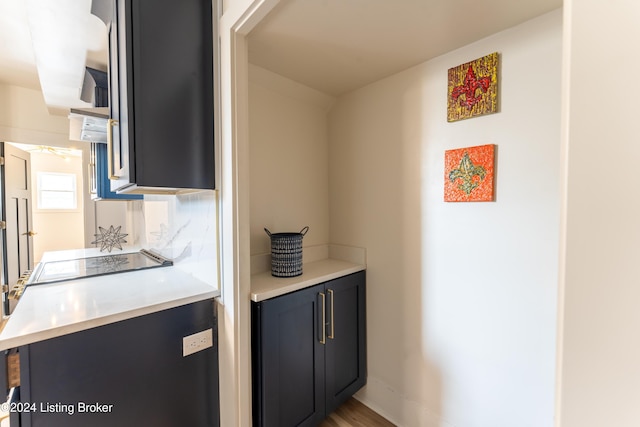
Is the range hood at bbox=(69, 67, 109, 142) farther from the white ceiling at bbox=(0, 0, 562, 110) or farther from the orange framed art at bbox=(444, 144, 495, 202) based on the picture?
the orange framed art at bbox=(444, 144, 495, 202)

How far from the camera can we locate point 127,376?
1.05m

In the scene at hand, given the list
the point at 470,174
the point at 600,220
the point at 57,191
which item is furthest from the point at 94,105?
the point at 57,191

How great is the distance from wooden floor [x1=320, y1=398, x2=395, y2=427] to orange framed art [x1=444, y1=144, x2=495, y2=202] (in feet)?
4.64

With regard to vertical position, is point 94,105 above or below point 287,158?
above

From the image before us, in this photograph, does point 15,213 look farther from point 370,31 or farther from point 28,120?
point 370,31

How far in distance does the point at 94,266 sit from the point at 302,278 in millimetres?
1385

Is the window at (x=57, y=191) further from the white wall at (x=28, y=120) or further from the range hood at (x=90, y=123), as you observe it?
the range hood at (x=90, y=123)

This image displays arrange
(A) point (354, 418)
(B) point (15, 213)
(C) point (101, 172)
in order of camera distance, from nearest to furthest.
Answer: (A) point (354, 418), (C) point (101, 172), (B) point (15, 213)

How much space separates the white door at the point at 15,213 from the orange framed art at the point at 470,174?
368 centimetres

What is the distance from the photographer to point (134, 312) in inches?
41.7

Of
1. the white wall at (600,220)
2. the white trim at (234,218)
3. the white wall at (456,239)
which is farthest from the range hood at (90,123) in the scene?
the white wall at (600,220)

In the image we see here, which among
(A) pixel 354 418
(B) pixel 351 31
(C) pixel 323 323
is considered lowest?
(A) pixel 354 418

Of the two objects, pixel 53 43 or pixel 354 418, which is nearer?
pixel 53 43

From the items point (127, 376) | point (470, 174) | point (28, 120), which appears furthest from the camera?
point (28, 120)
